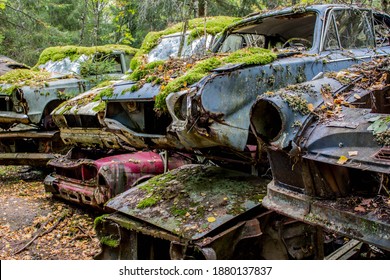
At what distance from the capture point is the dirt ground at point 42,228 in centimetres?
452

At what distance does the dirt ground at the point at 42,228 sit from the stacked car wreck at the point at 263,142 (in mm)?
813

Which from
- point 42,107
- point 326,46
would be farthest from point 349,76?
point 42,107

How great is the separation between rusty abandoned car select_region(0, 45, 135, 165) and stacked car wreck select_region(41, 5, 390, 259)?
2629mm

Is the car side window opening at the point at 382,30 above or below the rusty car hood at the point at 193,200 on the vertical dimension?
above

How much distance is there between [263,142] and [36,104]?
535cm

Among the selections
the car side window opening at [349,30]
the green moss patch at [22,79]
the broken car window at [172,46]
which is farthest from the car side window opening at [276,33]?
the green moss patch at [22,79]

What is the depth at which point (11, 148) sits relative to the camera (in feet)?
24.5

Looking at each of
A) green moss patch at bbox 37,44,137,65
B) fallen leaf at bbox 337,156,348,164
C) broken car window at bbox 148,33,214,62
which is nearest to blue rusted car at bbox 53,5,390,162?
fallen leaf at bbox 337,156,348,164

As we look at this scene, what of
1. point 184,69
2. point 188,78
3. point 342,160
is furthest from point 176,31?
point 342,160

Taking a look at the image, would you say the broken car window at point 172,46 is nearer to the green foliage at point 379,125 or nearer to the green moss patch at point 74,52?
the green moss patch at point 74,52

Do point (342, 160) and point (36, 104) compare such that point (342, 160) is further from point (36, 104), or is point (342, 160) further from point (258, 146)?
point (36, 104)

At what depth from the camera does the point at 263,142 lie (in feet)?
8.84

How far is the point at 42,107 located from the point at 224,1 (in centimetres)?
832

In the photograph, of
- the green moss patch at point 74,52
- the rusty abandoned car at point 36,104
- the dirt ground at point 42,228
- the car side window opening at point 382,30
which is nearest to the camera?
the dirt ground at point 42,228
